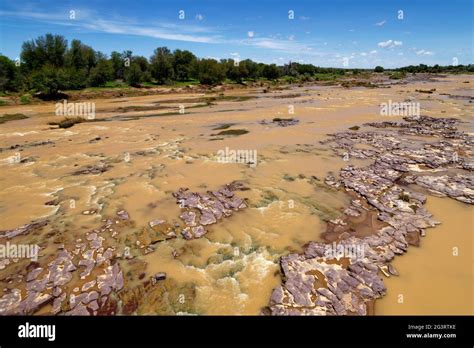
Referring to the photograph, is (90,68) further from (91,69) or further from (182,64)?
(182,64)

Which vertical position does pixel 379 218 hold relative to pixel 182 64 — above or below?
below

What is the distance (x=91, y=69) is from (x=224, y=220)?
84.6 meters

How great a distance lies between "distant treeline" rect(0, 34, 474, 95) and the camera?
200ft

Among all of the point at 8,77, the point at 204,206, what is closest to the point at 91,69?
the point at 8,77

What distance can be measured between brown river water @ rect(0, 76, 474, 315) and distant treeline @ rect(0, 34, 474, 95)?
156 ft

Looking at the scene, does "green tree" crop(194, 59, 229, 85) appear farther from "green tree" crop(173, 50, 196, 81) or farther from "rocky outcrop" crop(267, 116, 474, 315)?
"rocky outcrop" crop(267, 116, 474, 315)

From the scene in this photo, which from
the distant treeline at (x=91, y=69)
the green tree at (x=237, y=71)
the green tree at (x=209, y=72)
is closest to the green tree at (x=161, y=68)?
the distant treeline at (x=91, y=69)

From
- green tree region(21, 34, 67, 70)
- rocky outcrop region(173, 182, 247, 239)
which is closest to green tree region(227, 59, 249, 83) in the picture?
green tree region(21, 34, 67, 70)

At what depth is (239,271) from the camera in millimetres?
8281

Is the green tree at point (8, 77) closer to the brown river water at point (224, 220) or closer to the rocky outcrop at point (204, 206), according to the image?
the brown river water at point (224, 220)

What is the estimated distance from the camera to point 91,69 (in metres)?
77.8

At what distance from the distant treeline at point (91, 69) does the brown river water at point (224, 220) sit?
47.5 metres
